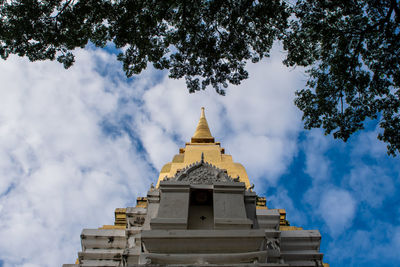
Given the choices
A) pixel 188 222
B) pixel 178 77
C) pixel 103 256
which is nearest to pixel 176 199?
pixel 188 222

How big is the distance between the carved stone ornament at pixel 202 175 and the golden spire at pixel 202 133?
9.55 m

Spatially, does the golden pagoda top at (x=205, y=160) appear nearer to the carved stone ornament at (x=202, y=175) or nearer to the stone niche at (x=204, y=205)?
the carved stone ornament at (x=202, y=175)

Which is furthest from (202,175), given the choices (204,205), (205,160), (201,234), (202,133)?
(202,133)

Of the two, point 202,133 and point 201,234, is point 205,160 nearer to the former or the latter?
point 202,133

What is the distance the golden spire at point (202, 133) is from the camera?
19266 millimetres

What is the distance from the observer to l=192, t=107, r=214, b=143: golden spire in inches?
758

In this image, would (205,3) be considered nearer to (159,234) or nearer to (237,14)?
(237,14)

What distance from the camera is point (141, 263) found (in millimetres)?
6223

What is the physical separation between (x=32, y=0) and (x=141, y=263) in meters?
6.03

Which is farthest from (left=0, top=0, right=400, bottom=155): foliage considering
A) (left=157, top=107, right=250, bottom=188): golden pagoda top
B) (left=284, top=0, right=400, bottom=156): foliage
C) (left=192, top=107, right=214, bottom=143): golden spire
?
(left=192, top=107, right=214, bottom=143): golden spire

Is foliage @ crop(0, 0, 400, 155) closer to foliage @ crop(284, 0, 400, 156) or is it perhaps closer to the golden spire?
foliage @ crop(284, 0, 400, 156)

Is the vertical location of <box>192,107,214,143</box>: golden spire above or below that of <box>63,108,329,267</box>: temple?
above

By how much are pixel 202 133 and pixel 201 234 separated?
14044 millimetres

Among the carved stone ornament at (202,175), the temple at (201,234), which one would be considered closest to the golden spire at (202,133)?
the temple at (201,234)
